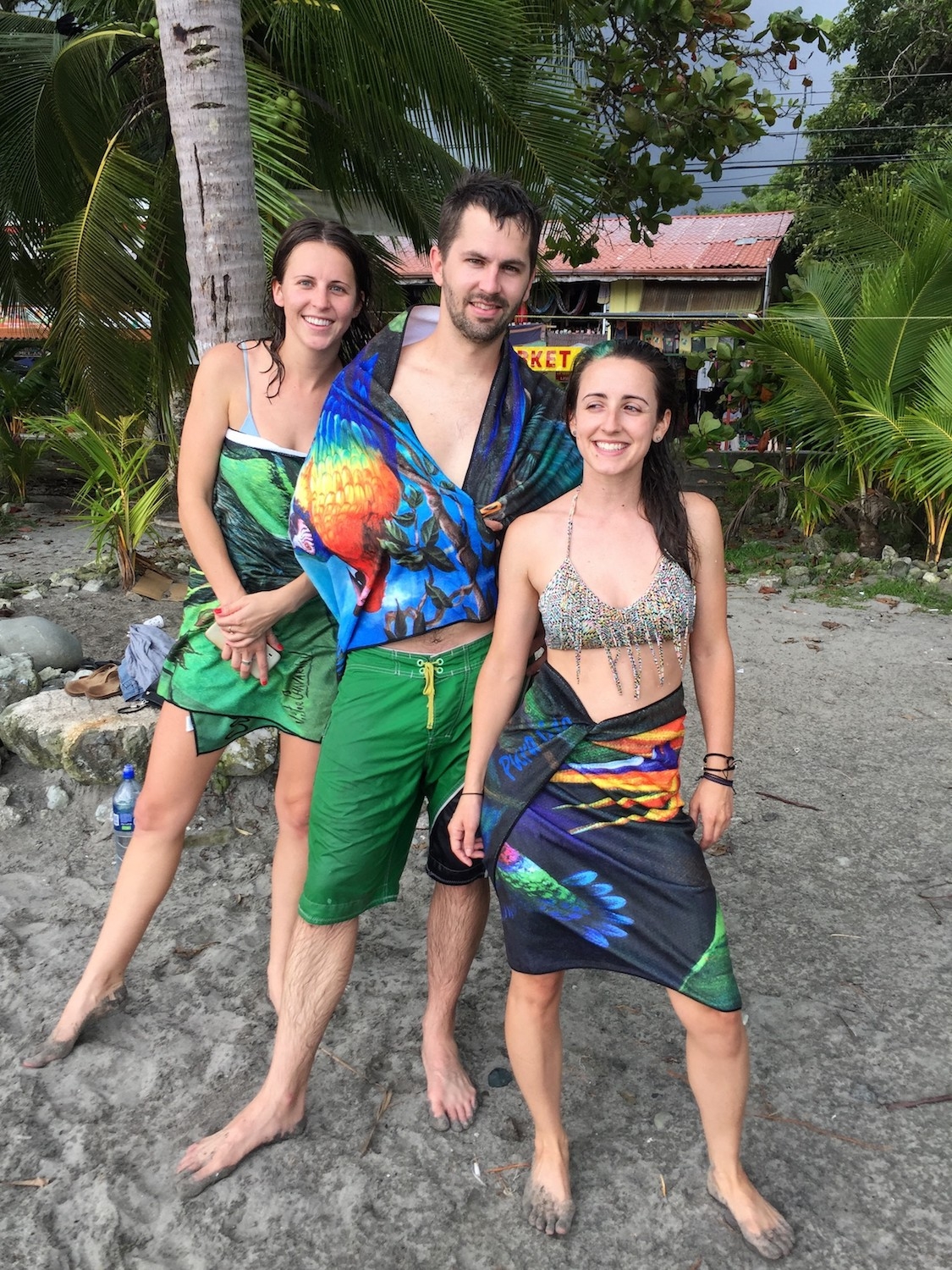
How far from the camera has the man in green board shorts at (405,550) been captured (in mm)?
2062

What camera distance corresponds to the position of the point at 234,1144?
7.09ft

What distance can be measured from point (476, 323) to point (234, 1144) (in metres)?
1.89

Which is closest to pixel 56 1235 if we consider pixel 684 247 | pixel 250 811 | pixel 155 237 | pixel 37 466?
pixel 250 811

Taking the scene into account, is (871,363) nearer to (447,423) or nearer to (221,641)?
(447,423)

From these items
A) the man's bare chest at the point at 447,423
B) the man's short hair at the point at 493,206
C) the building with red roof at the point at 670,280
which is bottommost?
the man's bare chest at the point at 447,423

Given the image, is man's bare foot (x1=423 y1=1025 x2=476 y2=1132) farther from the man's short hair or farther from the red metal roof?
the red metal roof

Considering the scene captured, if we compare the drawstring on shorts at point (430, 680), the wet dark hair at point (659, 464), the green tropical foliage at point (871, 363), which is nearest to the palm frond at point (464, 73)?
the green tropical foliage at point (871, 363)

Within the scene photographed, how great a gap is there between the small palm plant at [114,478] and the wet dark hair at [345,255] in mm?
4131

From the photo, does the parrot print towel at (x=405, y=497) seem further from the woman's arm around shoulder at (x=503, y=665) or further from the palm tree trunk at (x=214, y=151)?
the palm tree trunk at (x=214, y=151)

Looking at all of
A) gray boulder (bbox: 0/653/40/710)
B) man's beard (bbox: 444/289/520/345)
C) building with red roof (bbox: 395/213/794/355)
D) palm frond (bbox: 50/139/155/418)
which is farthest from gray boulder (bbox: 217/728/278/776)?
building with red roof (bbox: 395/213/794/355)

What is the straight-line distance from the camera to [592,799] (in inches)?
75.4

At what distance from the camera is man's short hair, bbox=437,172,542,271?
2021mm

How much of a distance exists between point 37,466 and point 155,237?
7240 mm

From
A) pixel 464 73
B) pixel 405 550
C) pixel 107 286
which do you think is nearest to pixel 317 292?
pixel 405 550
